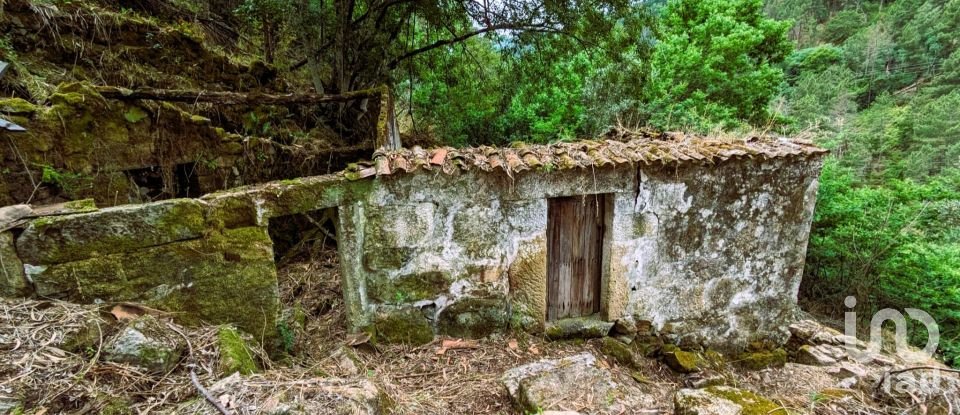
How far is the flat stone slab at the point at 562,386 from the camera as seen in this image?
287 cm

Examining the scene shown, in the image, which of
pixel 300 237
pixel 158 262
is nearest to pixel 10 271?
pixel 158 262

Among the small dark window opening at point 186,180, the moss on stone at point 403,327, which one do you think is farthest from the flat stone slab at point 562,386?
the small dark window opening at point 186,180

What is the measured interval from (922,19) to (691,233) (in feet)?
159

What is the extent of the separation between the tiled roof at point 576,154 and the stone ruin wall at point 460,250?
119mm

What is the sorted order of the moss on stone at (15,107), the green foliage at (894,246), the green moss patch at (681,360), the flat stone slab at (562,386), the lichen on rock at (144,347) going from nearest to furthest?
the lichen on rock at (144,347)
the flat stone slab at (562,386)
the moss on stone at (15,107)
the green moss patch at (681,360)
the green foliage at (894,246)

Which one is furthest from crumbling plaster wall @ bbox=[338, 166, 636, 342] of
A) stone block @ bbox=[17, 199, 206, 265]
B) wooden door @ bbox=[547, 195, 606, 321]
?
stone block @ bbox=[17, 199, 206, 265]

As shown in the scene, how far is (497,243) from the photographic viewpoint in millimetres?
3740

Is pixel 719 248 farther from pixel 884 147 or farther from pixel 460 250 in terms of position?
pixel 884 147

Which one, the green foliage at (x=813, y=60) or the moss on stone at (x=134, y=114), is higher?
the green foliage at (x=813, y=60)

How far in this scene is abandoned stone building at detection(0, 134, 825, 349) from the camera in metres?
2.68

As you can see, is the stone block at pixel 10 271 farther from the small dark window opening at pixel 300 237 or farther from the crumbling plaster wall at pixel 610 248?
the small dark window opening at pixel 300 237

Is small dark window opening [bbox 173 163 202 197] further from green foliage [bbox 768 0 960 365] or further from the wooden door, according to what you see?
green foliage [bbox 768 0 960 365]

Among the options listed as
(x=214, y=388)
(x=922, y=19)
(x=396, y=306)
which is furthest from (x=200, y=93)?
(x=922, y=19)

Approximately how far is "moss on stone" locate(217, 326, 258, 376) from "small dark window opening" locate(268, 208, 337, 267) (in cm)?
276
